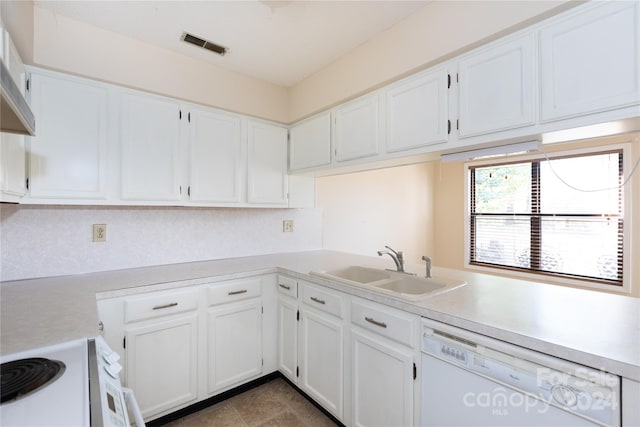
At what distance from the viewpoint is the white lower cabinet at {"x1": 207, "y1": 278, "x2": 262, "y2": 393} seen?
1.95m

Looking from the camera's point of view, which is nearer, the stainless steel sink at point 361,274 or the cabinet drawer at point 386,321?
the cabinet drawer at point 386,321

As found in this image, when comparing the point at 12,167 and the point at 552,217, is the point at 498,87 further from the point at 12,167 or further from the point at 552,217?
the point at 552,217

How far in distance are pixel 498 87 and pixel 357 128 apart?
91cm

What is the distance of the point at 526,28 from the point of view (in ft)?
4.28

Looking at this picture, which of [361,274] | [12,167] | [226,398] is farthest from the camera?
[361,274]

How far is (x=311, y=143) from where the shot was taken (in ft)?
8.21

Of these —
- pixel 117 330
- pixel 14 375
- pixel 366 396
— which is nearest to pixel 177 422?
pixel 117 330

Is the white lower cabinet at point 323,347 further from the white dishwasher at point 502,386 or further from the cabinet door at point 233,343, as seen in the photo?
the white dishwasher at point 502,386

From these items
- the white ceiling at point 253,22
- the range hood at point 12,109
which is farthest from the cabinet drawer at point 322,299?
the white ceiling at point 253,22

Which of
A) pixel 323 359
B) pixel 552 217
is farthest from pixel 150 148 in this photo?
pixel 552 217

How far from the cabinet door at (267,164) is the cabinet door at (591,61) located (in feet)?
6.43

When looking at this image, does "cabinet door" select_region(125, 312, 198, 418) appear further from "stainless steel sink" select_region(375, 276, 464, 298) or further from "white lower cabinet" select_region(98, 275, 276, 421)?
"stainless steel sink" select_region(375, 276, 464, 298)

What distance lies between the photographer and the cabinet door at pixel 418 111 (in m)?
1.60

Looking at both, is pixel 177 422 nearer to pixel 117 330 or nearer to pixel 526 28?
pixel 117 330
